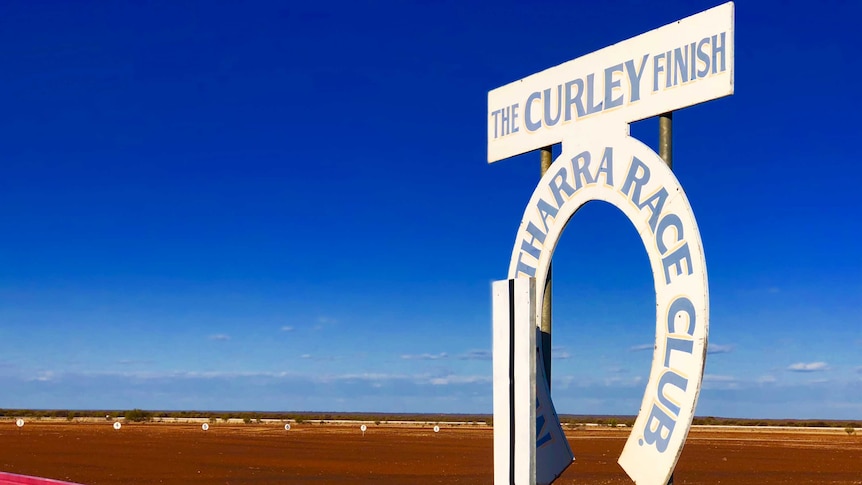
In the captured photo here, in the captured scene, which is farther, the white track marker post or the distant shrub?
the distant shrub

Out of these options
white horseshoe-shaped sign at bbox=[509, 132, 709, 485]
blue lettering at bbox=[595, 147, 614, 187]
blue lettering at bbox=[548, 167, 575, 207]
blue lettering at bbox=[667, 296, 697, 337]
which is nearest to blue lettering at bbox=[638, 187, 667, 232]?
white horseshoe-shaped sign at bbox=[509, 132, 709, 485]

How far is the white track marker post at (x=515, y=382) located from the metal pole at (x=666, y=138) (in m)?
2.12

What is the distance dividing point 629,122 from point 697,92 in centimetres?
77

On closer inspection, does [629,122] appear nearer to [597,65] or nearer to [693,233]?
[597,65]

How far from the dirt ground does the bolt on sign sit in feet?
57.0

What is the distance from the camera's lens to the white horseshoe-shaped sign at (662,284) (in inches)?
288

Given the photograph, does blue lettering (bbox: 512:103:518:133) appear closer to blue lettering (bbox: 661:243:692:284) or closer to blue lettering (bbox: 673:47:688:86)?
blue lettering (bbox: 673:47:688:86)

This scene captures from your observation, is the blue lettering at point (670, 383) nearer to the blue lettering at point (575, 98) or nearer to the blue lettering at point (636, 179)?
the blue lettering at point (636, 179)

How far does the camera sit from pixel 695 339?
727 centimetres

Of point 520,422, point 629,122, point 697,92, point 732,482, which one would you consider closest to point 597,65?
point 629,122

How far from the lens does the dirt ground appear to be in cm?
2608

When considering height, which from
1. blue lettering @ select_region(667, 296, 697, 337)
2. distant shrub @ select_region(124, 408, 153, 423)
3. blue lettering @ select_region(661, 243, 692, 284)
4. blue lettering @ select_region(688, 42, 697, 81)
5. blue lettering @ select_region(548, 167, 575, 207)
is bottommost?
distant shrub @ select_region(124, 408, 153, 423)

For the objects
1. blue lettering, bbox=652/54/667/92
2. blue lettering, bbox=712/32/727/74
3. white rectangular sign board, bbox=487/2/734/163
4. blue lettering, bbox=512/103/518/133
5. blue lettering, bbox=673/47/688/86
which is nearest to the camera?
blue lettering, bbox=712/32/727/74

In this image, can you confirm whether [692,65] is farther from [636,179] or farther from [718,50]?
[636,179]
